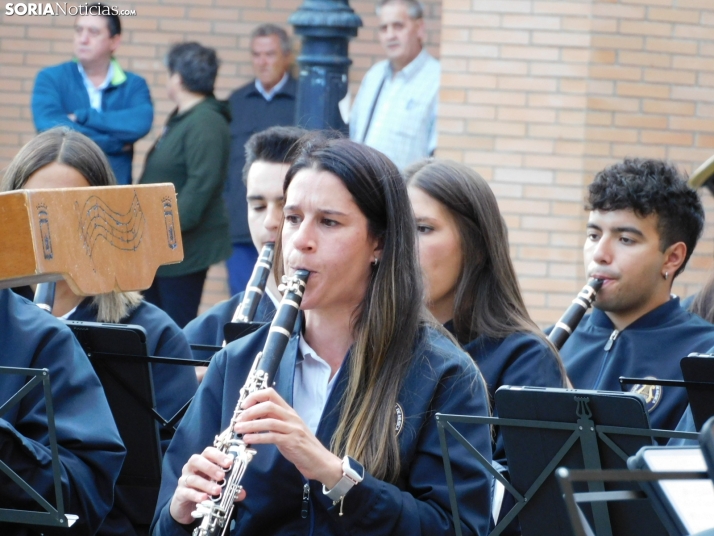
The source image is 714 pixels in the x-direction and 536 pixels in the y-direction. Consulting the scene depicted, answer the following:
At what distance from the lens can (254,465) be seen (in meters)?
2.51

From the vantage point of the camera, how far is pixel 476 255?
3723mm

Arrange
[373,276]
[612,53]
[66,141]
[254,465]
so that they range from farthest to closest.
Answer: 1. [612,53]
2. [66,141]
3. [373,276]
4. [254,465]

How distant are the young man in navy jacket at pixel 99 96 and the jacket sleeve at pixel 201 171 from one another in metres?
0.46

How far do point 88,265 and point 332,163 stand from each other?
2.19ft

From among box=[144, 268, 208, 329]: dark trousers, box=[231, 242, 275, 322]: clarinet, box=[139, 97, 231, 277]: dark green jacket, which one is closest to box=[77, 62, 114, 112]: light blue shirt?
box=[139, 97, 231, 277]: dark green jacket

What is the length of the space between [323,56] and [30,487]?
3.32 m

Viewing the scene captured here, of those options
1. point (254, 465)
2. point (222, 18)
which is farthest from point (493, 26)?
point (254, 465)

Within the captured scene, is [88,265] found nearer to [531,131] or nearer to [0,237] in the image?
[0,237]

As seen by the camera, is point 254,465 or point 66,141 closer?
point 254,465

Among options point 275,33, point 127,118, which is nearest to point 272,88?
point 275,33

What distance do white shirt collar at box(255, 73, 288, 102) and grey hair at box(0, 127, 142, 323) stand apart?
3401 mm

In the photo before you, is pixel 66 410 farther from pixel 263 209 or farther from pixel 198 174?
pixel 198 174

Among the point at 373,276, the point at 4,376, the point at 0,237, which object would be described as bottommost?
the point at 4,376

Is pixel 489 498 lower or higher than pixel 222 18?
lower
